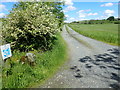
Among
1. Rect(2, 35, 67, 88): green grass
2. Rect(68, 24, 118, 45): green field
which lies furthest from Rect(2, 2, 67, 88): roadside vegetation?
Rect(68, 24, 118, 45): green field

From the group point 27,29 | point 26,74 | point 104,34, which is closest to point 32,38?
point 27,29

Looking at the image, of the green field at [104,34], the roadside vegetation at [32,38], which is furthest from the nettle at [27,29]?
the green field at [104,34]

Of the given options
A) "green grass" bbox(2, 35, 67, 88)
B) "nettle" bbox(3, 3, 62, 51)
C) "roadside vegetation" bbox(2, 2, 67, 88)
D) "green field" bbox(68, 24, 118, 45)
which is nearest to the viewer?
"green grass" bbox(2, 35, 67, 88)

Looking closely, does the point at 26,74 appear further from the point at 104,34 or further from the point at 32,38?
the point at 104,34

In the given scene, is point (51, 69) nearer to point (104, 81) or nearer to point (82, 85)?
point (82, 85)

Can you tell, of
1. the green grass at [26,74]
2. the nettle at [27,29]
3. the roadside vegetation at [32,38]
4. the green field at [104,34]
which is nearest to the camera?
the green grass at [26,74]

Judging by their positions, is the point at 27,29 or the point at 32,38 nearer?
the point at 27,29

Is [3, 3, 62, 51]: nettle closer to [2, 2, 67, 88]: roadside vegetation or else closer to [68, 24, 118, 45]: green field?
[2, 2, 67, 88]: roadside vegetation

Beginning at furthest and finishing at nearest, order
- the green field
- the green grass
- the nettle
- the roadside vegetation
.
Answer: the green field
the nettle
the roadside vegetation
the green grass

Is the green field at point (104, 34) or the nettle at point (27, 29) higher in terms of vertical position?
the nettle at point (27, 29)

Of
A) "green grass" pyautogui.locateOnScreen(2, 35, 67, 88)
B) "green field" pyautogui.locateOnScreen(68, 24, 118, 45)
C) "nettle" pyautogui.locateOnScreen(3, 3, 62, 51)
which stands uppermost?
"nettle" pyautogui.locateOnScreen(3, 3, 62, 51)

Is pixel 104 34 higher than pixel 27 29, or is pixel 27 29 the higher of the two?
pixel 27 29

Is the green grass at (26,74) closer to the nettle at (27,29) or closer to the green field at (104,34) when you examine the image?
the nettle at (27,29)

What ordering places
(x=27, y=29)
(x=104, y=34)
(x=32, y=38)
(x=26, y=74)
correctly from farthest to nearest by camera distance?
(x=104, y=34), (x=32, y=38), (x=27, y=29), (x=26, y=74)
